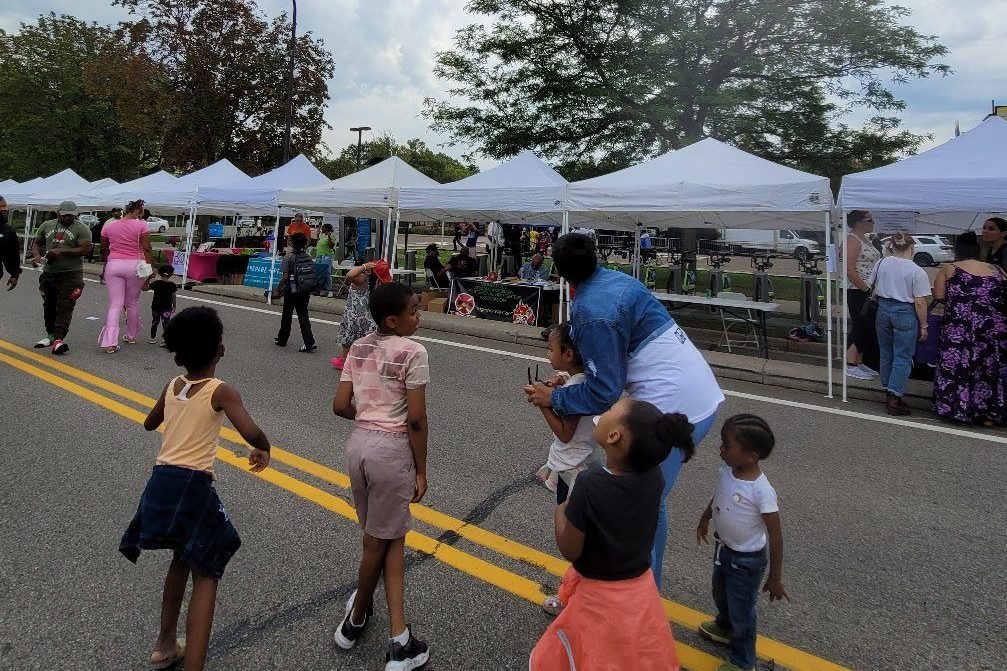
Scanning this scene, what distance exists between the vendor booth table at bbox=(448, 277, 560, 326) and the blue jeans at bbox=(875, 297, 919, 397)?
17.9ft

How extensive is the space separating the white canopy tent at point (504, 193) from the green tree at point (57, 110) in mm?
31119

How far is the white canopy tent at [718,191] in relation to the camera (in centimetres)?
749

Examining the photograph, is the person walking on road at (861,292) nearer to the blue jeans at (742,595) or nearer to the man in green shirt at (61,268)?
the blue jeans at (742,595)

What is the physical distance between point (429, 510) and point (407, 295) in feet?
5.82

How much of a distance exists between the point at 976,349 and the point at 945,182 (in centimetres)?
173

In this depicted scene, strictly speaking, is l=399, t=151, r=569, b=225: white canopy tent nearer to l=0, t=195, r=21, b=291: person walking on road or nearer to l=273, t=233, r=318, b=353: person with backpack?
l=273, t=233, r=318, b=353: person with backpack

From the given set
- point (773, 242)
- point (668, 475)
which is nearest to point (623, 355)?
point (668, 475)

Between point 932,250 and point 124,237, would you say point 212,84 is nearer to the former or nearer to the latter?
point 124,237

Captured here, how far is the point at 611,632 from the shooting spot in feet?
6.02

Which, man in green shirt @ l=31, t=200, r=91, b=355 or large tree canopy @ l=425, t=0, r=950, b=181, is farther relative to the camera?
large tree canopy @ l=425, t=0, r=950, b=181

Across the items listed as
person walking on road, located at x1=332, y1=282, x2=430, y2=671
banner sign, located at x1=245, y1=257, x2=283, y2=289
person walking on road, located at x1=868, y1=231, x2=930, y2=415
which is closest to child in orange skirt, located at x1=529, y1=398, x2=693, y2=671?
person walking on road, located at x1=332, y1=282, x2=430, y2=671

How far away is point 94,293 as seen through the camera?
13.7 meters

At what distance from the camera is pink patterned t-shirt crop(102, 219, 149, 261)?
8.15 metres

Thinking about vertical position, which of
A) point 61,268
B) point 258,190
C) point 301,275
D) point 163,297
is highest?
point 258,190
